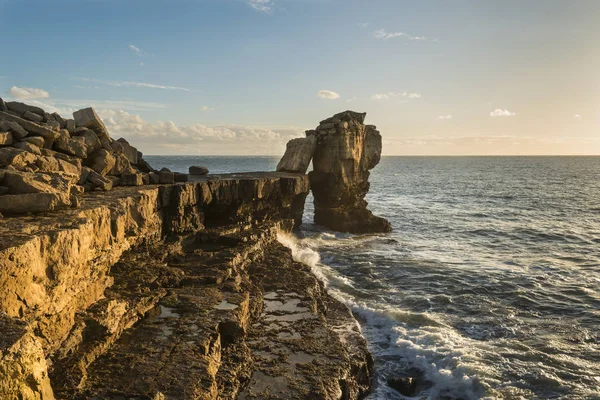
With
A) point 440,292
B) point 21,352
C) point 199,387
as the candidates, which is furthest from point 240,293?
point 440,292

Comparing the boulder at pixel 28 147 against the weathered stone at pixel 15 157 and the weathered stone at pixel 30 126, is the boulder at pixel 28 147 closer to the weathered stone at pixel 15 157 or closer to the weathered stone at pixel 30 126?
the weathered stone at pixel 15 157

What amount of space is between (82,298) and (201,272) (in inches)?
211

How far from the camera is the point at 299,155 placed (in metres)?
34.9

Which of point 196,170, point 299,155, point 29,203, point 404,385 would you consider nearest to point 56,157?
point 29,203

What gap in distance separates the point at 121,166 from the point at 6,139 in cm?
545

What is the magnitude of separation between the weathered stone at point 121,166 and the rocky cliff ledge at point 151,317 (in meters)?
1.71

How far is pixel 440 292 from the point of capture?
2127 cm

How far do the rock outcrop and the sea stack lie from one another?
16475mm

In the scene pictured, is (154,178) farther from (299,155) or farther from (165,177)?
(299,155)

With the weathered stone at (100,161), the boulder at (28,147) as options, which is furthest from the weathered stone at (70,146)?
the boulder at (28,147)

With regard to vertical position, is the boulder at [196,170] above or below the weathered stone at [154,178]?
above

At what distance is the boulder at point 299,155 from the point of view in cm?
3491

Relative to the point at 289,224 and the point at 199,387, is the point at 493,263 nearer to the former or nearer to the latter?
the point at 289,224

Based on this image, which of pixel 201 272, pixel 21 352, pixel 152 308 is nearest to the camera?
pixel 21 352
